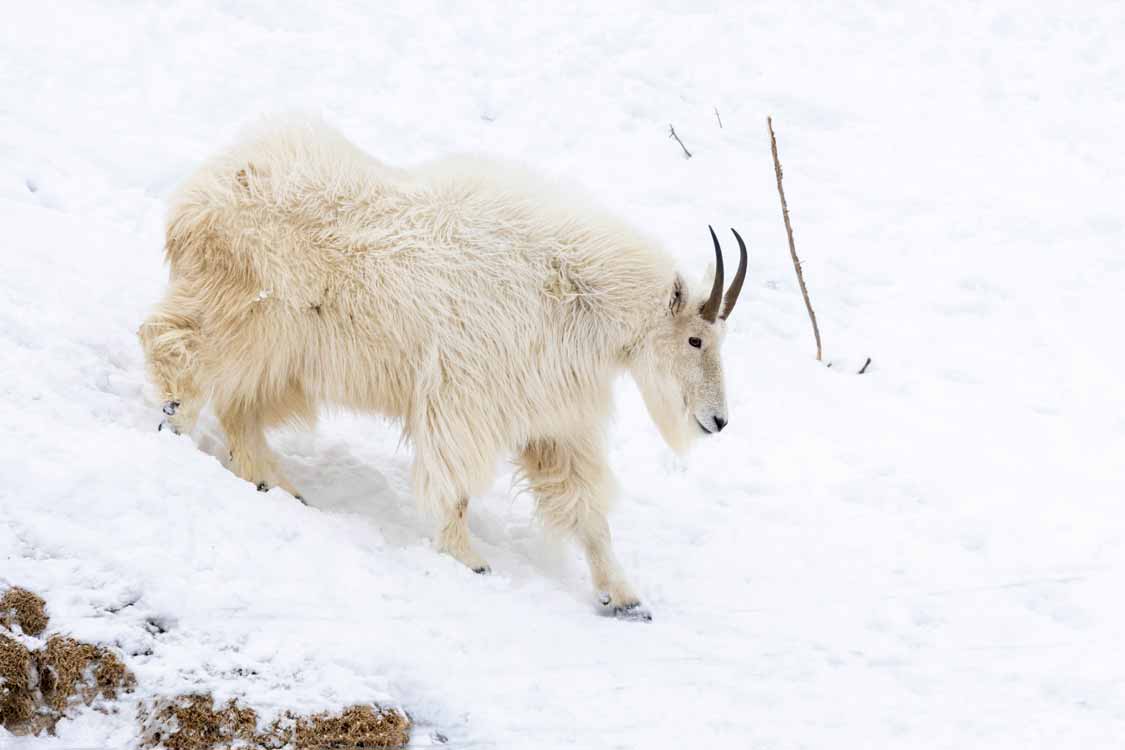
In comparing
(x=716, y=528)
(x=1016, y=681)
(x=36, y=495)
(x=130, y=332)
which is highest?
(x=36, y=495)

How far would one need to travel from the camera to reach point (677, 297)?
497 centimetres

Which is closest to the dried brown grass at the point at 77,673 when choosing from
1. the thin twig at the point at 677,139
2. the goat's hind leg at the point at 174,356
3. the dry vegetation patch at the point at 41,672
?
the dry vegetation patch at the point at 41,672

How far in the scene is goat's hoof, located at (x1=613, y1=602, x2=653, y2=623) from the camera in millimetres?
4926

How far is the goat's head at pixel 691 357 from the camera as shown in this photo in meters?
4.97

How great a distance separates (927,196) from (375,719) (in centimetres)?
682

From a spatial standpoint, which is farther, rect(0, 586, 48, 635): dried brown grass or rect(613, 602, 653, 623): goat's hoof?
rect(613, 602, 653, 623): goat's hoof

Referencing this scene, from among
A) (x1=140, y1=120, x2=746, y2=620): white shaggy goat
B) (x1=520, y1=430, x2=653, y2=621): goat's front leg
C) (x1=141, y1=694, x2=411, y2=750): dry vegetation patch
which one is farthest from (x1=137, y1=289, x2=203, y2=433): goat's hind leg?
(x1=141, y1=694, x2=411, y2=750): dry vegetation patch

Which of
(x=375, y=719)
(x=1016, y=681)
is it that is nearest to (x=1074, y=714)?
(x=1016, y=681)

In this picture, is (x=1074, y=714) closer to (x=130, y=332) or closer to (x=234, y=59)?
(x=130, y=332)

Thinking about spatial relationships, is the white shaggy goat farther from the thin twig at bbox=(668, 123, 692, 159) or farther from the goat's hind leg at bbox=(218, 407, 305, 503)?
the thin twig at bbox=(668, 123, 692, 159)

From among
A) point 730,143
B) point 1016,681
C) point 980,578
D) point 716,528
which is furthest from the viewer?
point 730,143

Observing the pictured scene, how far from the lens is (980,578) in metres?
5.29

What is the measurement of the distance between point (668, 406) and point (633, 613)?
94 cm

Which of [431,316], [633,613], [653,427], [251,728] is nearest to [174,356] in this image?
[431,316]
